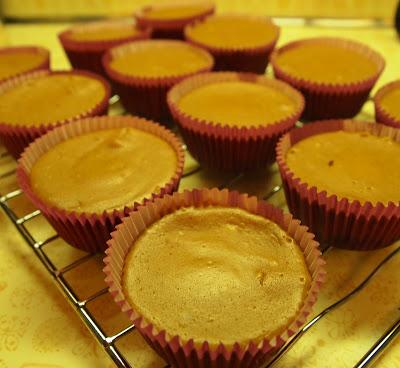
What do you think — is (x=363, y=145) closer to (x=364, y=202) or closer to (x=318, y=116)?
(x=364, y=202)

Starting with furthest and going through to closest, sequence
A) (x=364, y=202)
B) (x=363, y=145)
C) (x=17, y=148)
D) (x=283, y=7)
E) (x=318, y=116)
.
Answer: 1. (x=283, y=7)
2. (x=318, y=116)
3. (x=17, y=148)
4. (x=363, y=145)
5. (x=364, y=202)

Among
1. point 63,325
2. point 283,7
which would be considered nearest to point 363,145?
point 63,325

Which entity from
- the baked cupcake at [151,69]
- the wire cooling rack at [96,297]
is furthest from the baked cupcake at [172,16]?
the wire cooling rack at [96,297]

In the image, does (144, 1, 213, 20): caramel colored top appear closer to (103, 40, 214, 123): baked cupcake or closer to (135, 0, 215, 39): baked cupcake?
(135, 0, 215, 39): baked cupcake

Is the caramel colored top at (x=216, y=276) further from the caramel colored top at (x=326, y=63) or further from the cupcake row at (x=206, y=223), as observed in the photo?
the caramel colored top at (x=326, y=63)

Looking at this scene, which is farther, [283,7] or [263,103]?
[283,7]

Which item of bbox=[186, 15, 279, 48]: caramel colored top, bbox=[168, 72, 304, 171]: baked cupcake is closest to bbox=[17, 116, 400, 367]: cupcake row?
bbox=[168, 72, 304, 171]: baked cupcake

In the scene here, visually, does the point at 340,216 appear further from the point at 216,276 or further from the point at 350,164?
the point at 216,276
